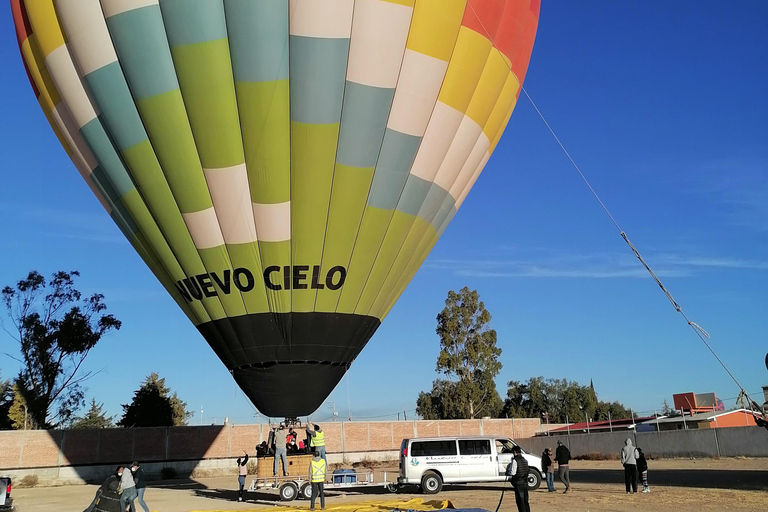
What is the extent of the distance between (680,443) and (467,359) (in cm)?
2033

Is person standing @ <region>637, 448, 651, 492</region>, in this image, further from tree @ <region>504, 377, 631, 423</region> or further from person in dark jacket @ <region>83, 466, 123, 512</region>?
tree @ <region>504, 377, 631, 423</region>

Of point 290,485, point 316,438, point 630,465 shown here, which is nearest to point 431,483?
point 316,438

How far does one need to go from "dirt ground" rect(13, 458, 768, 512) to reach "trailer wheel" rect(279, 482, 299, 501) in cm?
21

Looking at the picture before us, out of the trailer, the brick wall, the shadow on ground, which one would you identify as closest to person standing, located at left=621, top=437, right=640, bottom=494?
the shadow on ground

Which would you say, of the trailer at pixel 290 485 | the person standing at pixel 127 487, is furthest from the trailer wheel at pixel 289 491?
the person standing at pixel 127 487

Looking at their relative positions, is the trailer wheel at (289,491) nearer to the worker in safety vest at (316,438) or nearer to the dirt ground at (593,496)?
the dirt ground at (593,496)

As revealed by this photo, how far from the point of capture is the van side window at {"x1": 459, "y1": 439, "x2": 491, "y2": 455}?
55.0 ft

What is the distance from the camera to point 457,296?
5038 centimetres

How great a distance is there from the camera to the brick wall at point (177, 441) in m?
29.4

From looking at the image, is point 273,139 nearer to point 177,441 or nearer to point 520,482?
point 520,482

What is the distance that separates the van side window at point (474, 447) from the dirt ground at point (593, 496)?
1.00 m

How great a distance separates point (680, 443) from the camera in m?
28.9

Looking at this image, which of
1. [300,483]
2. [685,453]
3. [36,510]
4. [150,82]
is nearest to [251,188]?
[150,82]

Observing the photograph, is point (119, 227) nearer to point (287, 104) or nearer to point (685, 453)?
point (287, 104)
